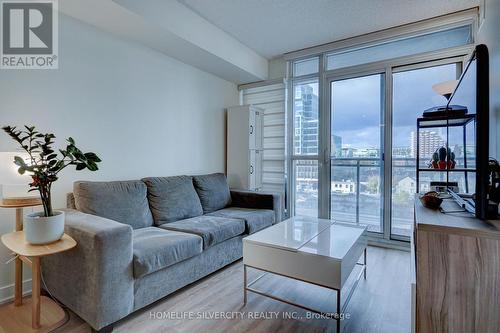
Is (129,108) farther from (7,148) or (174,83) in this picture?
(7,148)

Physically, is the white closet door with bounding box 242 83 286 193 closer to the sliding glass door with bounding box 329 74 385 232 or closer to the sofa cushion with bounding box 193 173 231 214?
the sliding glass door with bounding box 329 74 385 232

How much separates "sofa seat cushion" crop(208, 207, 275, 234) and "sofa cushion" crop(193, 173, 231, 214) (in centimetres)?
11

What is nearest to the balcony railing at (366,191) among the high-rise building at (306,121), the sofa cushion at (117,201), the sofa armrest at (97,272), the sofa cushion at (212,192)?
the high-rise building at (306,121)

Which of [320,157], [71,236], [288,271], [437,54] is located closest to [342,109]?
[320,157]

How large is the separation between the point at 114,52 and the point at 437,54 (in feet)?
11.3

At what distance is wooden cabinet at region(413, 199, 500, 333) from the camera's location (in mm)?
932

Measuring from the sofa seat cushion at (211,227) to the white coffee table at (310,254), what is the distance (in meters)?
0.45

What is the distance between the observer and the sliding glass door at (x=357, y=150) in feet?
10.8

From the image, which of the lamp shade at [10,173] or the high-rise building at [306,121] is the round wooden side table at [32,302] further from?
the high-rise building at [306,121]

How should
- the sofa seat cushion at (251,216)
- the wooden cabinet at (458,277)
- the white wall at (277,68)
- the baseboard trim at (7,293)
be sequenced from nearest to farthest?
the wooden cabinet at (458,277) < the baseboard trim at (7,293) < the sofa seat cushion at (251,216) < the white wall at (277,68)

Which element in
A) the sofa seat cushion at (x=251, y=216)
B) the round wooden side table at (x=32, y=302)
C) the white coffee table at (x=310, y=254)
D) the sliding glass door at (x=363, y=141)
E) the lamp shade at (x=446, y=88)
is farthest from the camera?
the sliding glass door at (x=363, y=141)

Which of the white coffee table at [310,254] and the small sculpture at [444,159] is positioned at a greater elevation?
the small sculpture at [444,159]

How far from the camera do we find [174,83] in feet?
10.5

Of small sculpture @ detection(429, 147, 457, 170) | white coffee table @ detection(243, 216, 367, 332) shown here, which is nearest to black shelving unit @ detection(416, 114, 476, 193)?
small sculpture @ detection(429, 147, 457, 170)
